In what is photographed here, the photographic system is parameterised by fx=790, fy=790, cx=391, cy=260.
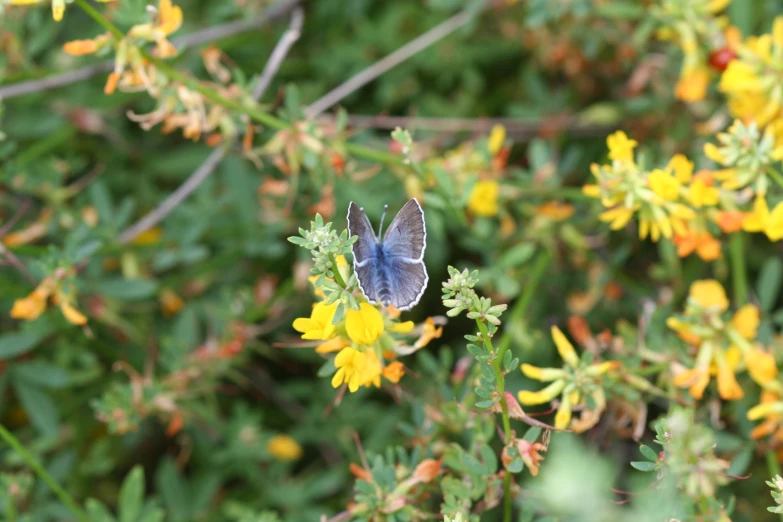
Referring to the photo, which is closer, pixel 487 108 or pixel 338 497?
pixel 338 497

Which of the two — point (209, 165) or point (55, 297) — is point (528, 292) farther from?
point (55, 297)

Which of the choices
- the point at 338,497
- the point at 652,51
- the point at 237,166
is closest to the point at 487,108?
the point at 652,51

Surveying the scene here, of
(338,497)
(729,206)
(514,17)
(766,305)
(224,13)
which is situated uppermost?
(224,13)

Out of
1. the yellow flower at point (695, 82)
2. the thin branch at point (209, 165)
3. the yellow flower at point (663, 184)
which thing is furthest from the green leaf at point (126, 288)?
the yellow flower at point (695, 82)

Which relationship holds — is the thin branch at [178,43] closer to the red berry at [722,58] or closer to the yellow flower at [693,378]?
the red berry at [722,58]

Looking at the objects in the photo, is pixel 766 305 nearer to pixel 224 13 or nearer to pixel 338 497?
pixel 338 497
